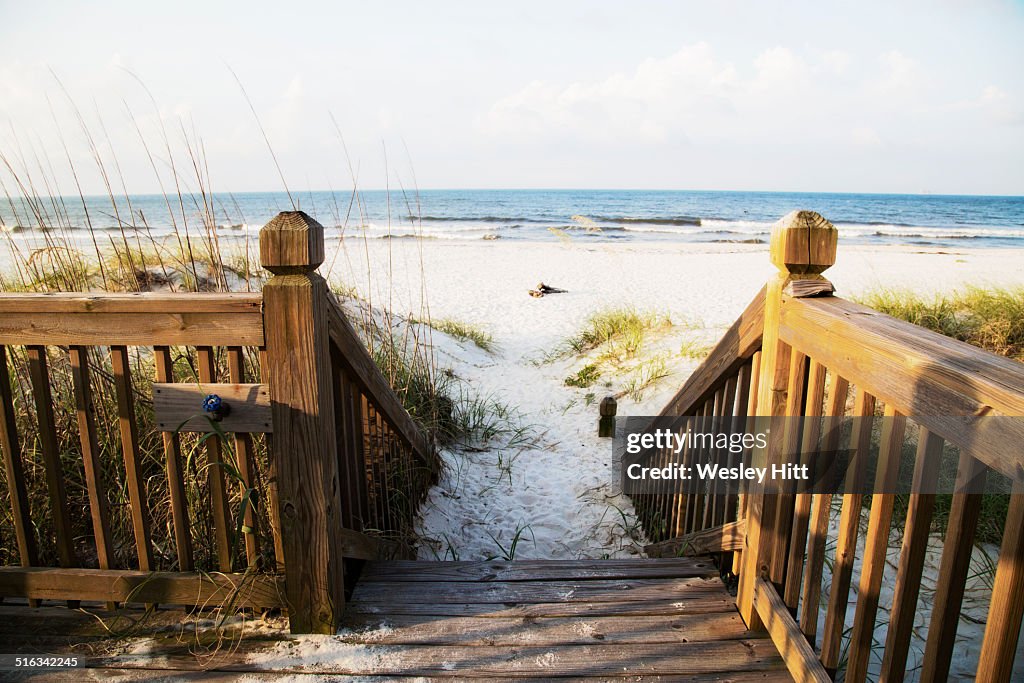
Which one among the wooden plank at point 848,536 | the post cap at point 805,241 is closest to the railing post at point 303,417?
the post cap at point 805,241

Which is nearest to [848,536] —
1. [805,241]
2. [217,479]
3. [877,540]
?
[877,540]

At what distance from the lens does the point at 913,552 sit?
1.31 metres

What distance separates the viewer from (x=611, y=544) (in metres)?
3.60

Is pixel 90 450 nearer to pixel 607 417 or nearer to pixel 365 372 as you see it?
pixel 365 372

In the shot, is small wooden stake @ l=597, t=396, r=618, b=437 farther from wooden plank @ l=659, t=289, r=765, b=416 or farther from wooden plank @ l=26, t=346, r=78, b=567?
wooden plank @ l=26, t=346, r=78, b=567

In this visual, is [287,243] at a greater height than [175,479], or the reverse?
[287,243]

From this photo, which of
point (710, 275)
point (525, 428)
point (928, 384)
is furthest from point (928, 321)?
point (710, 275)

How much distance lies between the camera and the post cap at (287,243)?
1.80m

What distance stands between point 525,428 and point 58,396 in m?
3.24

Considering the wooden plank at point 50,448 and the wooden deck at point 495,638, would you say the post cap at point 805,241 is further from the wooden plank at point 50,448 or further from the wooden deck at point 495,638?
the wooden plank at point 50,448

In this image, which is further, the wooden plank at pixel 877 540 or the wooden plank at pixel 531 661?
the wooden plank at pixel 531 661

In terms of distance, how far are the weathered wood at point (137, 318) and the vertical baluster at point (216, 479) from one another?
3.3 inches

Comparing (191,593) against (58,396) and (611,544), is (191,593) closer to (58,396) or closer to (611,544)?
(58,396)

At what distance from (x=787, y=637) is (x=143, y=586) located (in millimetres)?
2041
